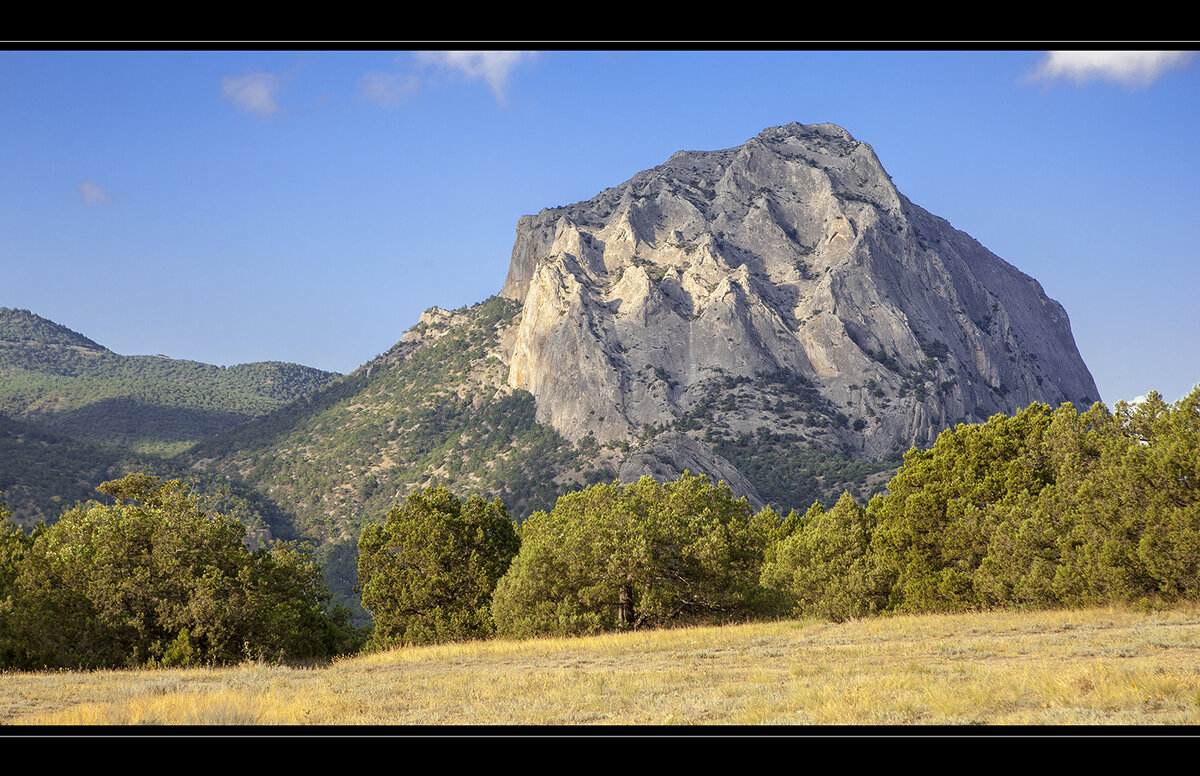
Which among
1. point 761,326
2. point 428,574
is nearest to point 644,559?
point 428,574

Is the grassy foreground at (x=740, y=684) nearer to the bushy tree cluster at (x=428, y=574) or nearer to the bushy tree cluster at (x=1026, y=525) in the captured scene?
the bushy tree cluster at (x=1026, y=525)

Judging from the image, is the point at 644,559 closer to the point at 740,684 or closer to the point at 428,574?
the point at 428,574

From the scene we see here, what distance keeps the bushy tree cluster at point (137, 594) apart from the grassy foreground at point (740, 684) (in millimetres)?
4258

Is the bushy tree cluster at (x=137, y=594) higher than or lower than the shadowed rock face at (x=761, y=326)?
lower

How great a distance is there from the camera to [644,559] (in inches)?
1471

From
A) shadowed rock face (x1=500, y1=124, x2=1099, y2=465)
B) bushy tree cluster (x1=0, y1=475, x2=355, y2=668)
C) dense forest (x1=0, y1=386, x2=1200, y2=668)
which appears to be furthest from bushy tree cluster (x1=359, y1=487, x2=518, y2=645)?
shadowed rock face (x1=500, y1=124, x2=1099, y2=465)

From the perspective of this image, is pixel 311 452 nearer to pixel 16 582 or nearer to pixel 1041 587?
pixel 16 582

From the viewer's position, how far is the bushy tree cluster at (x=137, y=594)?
26.8 m

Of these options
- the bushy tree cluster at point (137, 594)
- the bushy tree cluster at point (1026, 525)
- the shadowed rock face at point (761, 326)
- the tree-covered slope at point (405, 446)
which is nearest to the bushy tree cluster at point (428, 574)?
the bushy tree cluster at point (137, 594)

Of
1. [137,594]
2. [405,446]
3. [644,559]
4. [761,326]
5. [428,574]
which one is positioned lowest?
[428,574]

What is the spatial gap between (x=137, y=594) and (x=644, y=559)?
19.4 metres

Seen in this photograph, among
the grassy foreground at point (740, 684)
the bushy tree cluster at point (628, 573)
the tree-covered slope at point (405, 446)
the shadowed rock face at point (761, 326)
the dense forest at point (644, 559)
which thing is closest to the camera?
the grassy foreground at point (740, 684)
